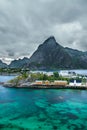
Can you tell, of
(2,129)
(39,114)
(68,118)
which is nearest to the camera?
(2,129)

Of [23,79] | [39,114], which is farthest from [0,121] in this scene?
[23,79]

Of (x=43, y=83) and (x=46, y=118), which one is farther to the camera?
(x=43, y=83)

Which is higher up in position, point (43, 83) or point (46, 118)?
point (43, 83)

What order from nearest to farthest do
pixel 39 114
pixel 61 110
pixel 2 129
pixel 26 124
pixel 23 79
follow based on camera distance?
pixel 2 129
pixel 26 124
pixel 39 114
pixel 61 110
pixel 23 79

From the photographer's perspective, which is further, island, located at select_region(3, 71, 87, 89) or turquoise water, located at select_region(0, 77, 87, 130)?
island, located at select_region(3, 71, 87, 89)

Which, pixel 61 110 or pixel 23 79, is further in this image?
pixel 23 79

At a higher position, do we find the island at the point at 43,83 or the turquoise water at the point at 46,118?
the island at the point at 43,83

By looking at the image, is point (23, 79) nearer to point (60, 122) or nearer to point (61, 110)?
point (61, 110)

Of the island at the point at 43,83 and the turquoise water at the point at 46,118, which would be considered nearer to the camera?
the turquoise water at the point at 46,118

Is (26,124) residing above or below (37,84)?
below

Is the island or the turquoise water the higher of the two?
the island
